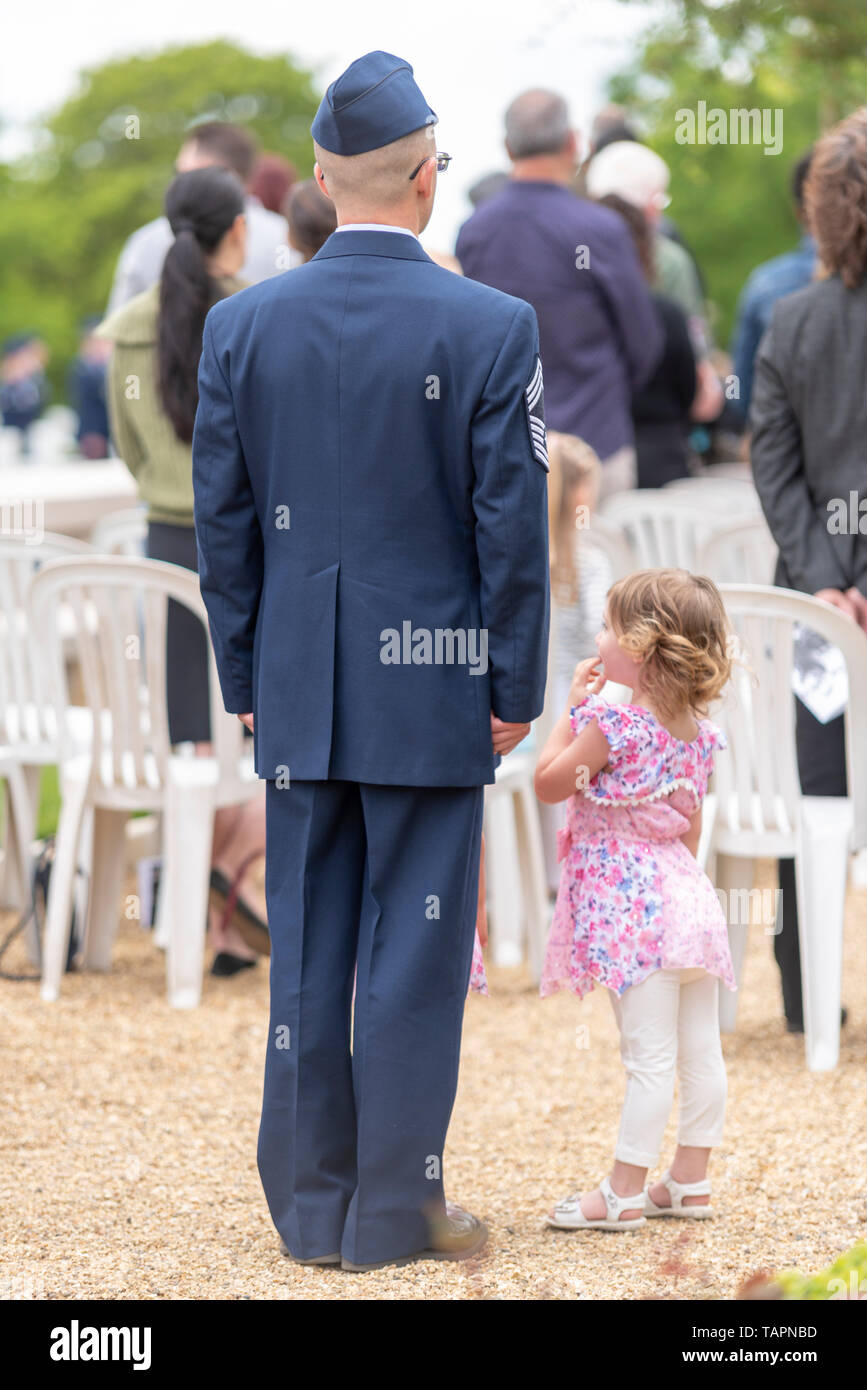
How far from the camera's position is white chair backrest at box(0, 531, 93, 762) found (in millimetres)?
5355

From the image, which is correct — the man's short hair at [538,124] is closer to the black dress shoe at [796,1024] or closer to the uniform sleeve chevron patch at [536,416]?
the black dress shoe at [796,1024]

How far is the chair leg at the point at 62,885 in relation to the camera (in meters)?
4.98

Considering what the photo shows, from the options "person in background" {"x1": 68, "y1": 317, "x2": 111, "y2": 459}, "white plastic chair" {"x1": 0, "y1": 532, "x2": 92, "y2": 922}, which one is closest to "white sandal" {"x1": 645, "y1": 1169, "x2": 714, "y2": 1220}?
"white plastic chair" {"x1": 0, "y1": 532, "x2": 92, "y2": 922}

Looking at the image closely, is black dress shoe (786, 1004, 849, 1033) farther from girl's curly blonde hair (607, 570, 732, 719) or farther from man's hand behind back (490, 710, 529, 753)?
man's hand behind back (490, 710, 529, 753)

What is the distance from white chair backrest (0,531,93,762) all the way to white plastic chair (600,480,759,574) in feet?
6.21

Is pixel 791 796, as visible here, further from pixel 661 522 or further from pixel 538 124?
pixel 538 124

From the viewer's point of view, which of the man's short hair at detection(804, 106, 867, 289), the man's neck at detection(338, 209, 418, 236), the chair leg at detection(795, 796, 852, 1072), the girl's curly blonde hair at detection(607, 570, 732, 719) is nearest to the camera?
the man's neck at detection(338, 209, 418, 236)

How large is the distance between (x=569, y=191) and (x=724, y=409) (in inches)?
95.9

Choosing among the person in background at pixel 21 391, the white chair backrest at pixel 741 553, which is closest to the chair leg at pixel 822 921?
the white chair backrest at pixel 741 553

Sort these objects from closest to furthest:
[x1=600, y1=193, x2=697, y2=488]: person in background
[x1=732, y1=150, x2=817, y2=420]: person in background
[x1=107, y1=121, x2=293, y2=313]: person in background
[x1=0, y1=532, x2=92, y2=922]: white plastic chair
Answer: [x1=0, y1=532, x2=92, y2=922]: white plastic chair
[x1=107, y1=121, x2=293, y2=313]: person in background
[x1=600, y1=193, x2=697, y2=488]: person in background
[x1=732, y1=150, x2=817, y2=420]: person in background

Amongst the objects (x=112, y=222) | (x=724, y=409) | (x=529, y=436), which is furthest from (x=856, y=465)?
(x=112, y=222)

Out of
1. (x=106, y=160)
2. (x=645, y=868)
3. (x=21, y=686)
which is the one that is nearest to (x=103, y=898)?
(x=21, y=686)

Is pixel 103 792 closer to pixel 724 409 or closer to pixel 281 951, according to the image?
pixel 281 951
